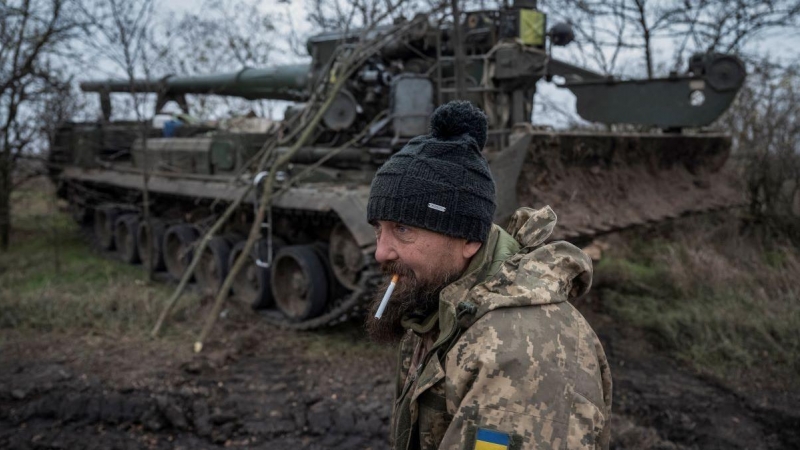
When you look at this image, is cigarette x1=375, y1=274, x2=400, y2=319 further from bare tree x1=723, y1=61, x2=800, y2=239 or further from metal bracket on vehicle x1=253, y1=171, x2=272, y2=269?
bare tree x1=723, y1=61, x2=800, y2=239

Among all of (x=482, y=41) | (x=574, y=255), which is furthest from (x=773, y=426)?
(x=482, y=41)

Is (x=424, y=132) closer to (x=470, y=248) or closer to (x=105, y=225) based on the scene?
(x=470, y=248)

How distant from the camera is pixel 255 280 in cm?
737

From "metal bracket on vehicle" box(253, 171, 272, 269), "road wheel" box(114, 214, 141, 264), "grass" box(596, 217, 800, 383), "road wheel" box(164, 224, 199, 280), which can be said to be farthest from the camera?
"road wheel" box(114, 214, 141, 264)

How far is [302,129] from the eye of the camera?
7.14 m

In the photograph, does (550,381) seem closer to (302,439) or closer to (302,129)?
(302,439)

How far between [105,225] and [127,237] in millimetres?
1293

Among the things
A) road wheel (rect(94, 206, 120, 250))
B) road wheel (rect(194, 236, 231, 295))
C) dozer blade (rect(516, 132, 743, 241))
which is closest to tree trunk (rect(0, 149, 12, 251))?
road wheel (rect(94, 206, 120, 250))

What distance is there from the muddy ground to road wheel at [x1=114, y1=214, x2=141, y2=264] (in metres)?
3.82

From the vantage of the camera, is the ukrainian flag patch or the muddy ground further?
the muddy ground

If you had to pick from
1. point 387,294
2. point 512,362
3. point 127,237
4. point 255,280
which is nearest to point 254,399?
point 255,280

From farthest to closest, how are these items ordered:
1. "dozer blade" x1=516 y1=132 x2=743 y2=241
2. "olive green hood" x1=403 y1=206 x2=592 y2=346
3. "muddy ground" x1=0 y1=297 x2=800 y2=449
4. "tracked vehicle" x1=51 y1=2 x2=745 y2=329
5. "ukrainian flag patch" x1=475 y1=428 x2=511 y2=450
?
"tracked vehicle" x1=51 y1=2 x2=745 y2=329 → "dozer blade" x1=516 y1=132 x2=743 y2=241 → "muddy ground" x1=0 y1=297 x2=800 y2=449 → "olive green hood" x1=403 y1=206 x2=592 y2=346 → "ukrainian flag patch" x1=475 y1=428 x2=511 y2=450

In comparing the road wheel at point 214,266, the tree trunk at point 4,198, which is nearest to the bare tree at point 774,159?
the road wheel at point 214,266

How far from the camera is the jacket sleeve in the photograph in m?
1.31
